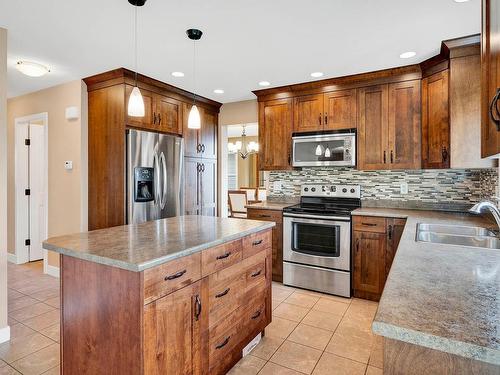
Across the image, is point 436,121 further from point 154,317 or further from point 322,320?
point 154,317

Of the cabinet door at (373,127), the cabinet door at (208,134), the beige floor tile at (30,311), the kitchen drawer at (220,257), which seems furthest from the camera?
the cabinet door at (208,134)

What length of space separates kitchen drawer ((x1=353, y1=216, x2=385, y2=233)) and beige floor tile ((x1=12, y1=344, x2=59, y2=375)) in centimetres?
281

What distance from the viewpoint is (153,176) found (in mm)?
3576

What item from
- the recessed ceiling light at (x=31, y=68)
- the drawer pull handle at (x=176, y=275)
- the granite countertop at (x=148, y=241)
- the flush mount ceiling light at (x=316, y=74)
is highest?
the flush mount ceiling light at (x=316, y=74)

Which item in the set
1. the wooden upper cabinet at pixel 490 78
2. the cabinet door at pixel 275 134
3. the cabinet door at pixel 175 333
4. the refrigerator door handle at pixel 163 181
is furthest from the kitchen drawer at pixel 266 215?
the wooden upper cabinet at pixel 490 78

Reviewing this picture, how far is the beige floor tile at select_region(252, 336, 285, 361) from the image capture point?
2189 millimetres

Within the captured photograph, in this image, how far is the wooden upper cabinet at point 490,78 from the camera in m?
0.84

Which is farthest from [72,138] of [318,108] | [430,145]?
[430,145]

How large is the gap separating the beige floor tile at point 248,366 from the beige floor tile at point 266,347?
0.05 metres

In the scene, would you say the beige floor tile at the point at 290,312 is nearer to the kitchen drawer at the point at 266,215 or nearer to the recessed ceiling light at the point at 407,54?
the kitchen drawer at the point at 266,215

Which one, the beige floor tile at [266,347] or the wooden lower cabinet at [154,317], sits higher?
the wooden lower cabinet at [154,317]

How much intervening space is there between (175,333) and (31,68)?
3.12m

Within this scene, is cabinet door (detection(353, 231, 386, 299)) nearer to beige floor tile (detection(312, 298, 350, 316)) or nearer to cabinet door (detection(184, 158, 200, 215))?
beige floor tile (detection(312, 298, 350, 316))

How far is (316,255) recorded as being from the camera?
333 cm
